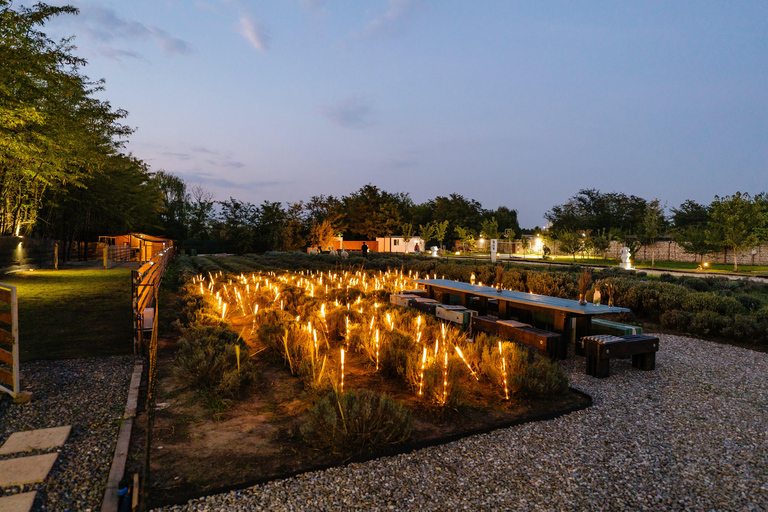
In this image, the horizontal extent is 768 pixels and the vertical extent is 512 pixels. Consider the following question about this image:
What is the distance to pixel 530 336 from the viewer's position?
16.5 ft

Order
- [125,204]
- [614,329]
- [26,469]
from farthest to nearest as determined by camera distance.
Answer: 1. [125,204]
2. [614,329]
3. [26,469]

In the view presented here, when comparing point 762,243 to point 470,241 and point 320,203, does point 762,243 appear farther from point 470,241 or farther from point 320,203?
point 320,203

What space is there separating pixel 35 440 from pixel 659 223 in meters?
48.4

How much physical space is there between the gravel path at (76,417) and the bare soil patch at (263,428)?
1.08 ft

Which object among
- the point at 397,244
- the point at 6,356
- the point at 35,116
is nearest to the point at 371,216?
the point at 397,244

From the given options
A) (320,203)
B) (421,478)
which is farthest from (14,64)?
(320,203)

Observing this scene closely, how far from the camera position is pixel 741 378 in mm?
4688

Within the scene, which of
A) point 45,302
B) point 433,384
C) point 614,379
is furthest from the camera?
point 45,302

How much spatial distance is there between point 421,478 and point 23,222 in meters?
23.0

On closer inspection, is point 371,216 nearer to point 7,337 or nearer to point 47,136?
point 47,136

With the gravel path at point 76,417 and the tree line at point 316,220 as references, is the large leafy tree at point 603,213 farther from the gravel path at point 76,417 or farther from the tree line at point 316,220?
the gravel path at point 76,417

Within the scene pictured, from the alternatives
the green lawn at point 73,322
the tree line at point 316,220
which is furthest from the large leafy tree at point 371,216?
the green lawn at point 73,322

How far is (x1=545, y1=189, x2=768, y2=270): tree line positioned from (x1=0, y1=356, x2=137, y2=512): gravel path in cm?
2607

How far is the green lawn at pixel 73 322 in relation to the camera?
5.50 meters
